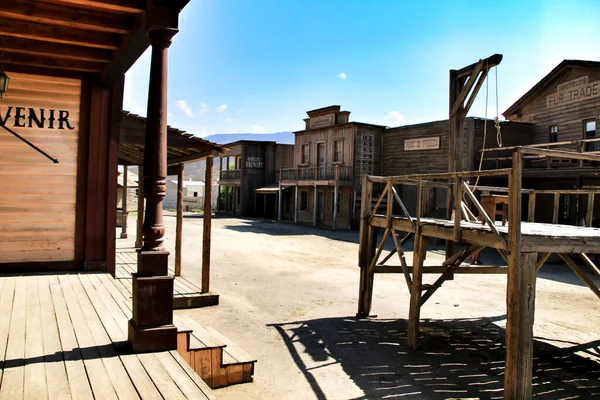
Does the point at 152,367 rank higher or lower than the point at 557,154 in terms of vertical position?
lower

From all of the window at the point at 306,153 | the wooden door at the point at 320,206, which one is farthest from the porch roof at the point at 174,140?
the window at the point at 306,153

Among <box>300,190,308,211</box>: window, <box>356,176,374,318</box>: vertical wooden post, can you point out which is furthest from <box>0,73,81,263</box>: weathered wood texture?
<box>300,190,308,211</box>: window

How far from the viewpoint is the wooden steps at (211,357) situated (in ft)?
15.3

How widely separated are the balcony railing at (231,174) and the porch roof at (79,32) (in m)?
30.2

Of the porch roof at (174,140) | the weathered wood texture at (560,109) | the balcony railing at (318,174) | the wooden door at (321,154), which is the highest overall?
the weathered wood texture at (560,109)

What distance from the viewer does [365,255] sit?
8.73m

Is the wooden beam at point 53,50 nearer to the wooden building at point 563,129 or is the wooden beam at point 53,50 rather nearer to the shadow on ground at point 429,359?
the shadow on ground at point 429,359

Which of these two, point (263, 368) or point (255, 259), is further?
point (255, 259)

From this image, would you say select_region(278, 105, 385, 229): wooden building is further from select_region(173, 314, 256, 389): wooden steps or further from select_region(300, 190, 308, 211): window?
select_region(173, 314, 256, 389): wooden steps

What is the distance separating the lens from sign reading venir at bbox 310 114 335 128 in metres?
28.4

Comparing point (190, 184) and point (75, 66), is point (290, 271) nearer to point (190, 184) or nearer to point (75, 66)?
point (75, 66)

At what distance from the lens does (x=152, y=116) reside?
4.03m

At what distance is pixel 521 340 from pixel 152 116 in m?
4.56

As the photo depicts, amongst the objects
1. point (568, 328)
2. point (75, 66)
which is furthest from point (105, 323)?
point (568, 328)
